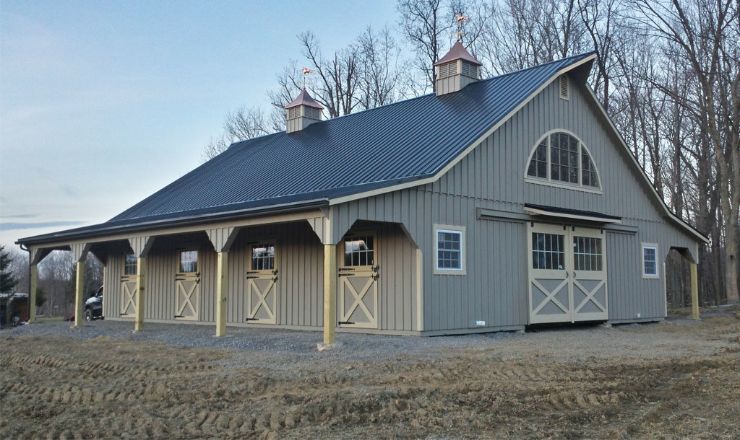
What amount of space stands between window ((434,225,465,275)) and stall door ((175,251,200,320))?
780 cm

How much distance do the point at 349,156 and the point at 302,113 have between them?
6.47m

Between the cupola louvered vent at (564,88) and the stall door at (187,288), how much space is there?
10191 mm

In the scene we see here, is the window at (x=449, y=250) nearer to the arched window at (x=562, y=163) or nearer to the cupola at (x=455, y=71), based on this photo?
the arched window at (x=562, y=163)

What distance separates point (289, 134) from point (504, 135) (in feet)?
29.8

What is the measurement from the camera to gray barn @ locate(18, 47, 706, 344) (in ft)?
46.0

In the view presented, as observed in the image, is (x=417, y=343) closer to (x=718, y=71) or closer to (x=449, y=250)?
(x=449, y=250)

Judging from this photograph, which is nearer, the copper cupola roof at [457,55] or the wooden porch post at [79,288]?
the wooden porch post at [79,288]

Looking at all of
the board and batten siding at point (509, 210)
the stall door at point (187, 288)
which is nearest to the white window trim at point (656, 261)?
the board and batten siding at point (509, 210)

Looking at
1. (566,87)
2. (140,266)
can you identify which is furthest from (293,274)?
(566,87)

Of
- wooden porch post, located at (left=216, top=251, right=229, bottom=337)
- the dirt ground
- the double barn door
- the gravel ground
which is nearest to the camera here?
the dirt ground

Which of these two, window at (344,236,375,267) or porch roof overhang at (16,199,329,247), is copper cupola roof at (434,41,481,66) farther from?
porch roof overhang at (16,199,329,247)

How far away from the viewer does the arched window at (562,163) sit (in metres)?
16.8

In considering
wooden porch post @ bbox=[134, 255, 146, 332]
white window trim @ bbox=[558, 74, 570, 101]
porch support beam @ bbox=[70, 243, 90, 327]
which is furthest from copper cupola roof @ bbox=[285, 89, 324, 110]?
white window trim @ bbox=[558, 74, 570, 101]

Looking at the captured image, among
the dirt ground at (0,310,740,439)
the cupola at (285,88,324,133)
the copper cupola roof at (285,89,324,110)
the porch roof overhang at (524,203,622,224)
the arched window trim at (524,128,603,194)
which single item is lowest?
the dirt ground at (0,310,740,439)
